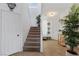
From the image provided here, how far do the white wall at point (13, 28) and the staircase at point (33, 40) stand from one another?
143 millimetres

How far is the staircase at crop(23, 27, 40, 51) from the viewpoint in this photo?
3064mm

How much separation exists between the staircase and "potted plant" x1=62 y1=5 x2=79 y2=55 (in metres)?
0.65

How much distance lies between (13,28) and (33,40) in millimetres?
585

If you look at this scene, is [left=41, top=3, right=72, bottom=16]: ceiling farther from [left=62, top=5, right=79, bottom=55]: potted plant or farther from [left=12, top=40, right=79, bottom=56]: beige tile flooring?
[left=12, top=40, right=79, bottom=56]: beige tile flooring

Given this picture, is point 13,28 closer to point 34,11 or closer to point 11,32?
point 11,32

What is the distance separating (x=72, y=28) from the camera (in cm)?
269

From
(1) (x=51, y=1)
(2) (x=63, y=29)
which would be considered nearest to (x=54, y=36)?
(2) (x=63, y=29)

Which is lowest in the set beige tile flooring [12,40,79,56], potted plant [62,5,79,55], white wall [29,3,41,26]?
beige tile flooring [12,40,79,56]

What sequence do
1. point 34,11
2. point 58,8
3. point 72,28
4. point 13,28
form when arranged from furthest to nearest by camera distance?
point 13,28 < point 34,11 < point 58,8 < point 72,28

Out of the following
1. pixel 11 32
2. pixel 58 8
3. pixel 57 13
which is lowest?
pixel 11 32

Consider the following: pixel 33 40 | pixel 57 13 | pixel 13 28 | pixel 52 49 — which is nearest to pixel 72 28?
pixel 57 13

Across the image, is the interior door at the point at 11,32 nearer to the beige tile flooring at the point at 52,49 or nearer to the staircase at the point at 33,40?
the staircase at the point at 33,40

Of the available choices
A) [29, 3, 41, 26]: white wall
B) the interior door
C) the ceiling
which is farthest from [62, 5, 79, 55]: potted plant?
the interior door

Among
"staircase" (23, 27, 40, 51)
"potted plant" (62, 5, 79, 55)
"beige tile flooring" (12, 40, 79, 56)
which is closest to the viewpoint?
"potted plant" (62, 5, 79, 55)
